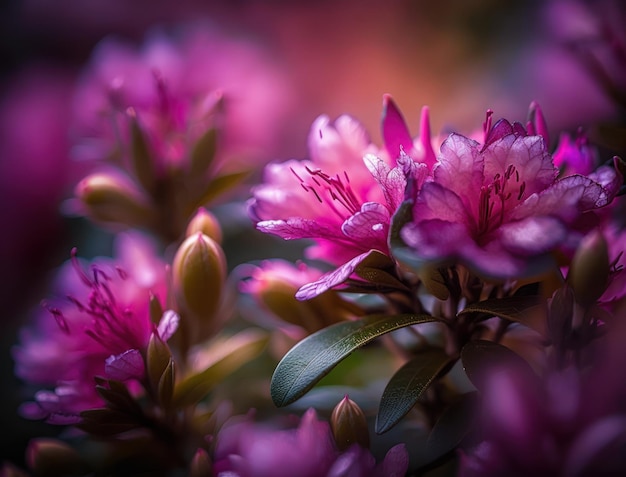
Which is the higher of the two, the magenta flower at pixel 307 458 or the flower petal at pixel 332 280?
the flower petal at pixel 332 280

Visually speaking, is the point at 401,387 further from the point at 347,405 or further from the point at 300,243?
the point at 300,243

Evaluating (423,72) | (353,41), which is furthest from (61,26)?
(423,72)

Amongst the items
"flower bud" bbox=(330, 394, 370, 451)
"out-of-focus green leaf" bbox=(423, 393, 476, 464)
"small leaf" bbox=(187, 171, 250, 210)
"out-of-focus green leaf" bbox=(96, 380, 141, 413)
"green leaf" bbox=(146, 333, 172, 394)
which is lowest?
"out-of-focus green leaf" bbox=(423, 393, 476, 464)

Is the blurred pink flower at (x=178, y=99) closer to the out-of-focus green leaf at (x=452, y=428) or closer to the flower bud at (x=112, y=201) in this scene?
the flower bud at (x=112, y=201)

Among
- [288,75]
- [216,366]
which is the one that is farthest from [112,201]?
[288,75]

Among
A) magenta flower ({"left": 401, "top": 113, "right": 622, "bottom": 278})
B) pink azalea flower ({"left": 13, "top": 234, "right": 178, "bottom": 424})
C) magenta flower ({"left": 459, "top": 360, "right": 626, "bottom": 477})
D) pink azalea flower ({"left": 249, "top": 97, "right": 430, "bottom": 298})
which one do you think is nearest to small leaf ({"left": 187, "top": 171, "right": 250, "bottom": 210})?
pink azalea flower ({"left": 13, "top": 234, "right": 178, "bottom": 424})

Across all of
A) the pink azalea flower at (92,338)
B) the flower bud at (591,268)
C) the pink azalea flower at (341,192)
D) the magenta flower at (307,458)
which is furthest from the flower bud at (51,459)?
the flower bud at (591,268)

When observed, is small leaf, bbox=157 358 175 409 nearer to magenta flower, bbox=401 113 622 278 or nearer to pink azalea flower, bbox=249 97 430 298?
pink azalea flower, bbox=249 97 430 298
